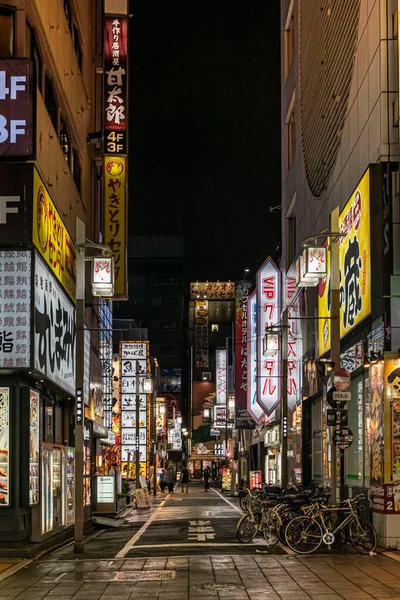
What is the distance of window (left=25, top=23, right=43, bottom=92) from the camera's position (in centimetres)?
2192

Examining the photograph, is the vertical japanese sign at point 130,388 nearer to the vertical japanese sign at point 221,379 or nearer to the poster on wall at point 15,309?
the vertical japanese sign at point 221,379

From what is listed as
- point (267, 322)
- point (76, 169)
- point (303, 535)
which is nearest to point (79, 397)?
point (303, 535)

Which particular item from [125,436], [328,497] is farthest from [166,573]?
[125,436]

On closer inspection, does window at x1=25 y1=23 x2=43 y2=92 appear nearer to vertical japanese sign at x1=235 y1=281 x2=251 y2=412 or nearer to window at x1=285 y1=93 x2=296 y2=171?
window at x1=285 y1=93 x2=296 y2=171

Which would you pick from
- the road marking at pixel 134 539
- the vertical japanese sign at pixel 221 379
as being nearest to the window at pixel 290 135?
the road marking at pixel 134 539

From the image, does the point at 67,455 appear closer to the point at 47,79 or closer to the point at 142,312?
the point at 47,79

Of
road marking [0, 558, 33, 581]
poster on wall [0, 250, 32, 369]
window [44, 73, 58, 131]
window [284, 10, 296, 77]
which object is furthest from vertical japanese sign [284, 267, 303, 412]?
road marking [0, 558, 33, 581]

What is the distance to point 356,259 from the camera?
77.1 ft

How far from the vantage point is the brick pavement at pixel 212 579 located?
1377 centimetres

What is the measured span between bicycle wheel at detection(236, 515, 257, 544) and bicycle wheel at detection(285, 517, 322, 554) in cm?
305

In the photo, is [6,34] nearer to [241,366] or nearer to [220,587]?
[220,587]

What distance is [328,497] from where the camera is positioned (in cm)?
2191

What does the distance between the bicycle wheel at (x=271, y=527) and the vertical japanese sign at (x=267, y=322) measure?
23.4 m

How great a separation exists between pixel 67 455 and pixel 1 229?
8.73 m
